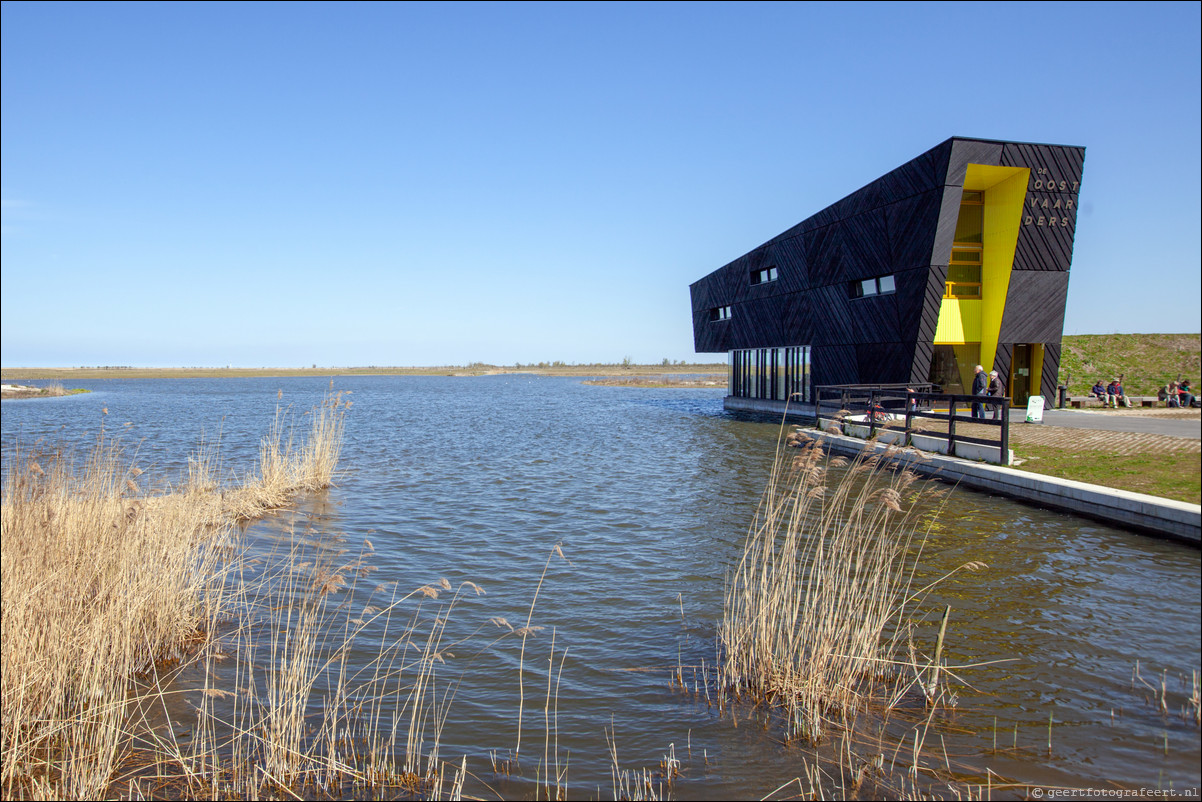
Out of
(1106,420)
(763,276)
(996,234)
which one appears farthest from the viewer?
(763,276)

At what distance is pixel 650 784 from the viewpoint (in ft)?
12.4

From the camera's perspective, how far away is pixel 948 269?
20.9m

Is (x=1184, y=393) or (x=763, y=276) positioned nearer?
(x=1184, y=393)

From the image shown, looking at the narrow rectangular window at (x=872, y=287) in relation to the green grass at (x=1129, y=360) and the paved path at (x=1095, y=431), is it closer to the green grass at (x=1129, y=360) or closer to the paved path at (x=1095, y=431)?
the paved path at (x=1095, y=431)

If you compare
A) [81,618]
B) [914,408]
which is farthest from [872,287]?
[81,618]

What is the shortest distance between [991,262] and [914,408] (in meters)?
7.57

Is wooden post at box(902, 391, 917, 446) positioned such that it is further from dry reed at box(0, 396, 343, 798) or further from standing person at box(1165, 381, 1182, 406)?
dry reed at box(0, 396, 343, 798)

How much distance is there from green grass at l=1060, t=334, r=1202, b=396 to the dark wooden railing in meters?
11.0

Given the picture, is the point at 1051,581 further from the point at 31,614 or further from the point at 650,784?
the point at 31,614

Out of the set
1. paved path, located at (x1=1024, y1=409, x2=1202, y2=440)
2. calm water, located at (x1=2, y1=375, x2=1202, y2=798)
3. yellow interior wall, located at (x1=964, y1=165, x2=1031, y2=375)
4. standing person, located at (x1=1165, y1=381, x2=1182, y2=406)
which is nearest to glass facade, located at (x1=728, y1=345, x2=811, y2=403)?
yellow interior wall, located at (x1=964, y1=165, x2=1031, y2=375)

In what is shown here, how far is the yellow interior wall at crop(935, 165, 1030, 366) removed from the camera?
64.3 feet

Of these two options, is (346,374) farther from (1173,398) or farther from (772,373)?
(1173,398)

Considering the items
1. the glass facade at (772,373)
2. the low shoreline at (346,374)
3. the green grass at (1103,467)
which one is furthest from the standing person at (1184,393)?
the low shoreline at (346,374)

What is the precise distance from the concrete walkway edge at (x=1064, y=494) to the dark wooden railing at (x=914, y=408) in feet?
1.52
